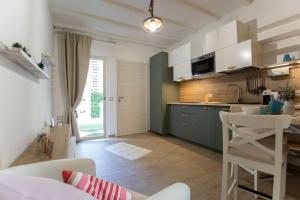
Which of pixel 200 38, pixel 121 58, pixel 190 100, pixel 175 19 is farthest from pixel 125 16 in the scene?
pixel 190 100

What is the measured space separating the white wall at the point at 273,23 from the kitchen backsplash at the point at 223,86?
0.40 m

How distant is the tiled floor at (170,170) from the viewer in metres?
2.00

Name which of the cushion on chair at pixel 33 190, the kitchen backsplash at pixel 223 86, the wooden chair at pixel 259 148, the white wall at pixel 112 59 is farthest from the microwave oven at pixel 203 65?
the cushion on chair at pixel 33 190

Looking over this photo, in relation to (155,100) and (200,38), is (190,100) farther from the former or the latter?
Answer: (200,38)

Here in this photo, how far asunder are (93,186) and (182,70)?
13.2 feet

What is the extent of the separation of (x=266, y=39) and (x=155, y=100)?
2.93m

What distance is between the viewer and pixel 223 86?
375cm

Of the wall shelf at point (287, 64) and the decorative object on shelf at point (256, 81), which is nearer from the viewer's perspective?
the wall shelf at point (287, 64)

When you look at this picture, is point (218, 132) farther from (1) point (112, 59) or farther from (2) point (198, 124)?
(1) point (112, 59)

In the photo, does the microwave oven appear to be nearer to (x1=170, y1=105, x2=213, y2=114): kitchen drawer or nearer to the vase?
(x1=170, y1=105, x2=213, y2=114): kitchen drawer

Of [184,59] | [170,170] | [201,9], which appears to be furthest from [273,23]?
[170,170]

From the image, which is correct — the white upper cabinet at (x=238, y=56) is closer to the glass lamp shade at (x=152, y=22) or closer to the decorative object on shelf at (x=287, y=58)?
the decorative object on shelf at (x=287, y=58)

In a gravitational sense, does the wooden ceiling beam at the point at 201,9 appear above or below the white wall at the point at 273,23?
above

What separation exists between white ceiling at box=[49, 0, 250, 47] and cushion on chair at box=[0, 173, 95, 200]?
318cm
